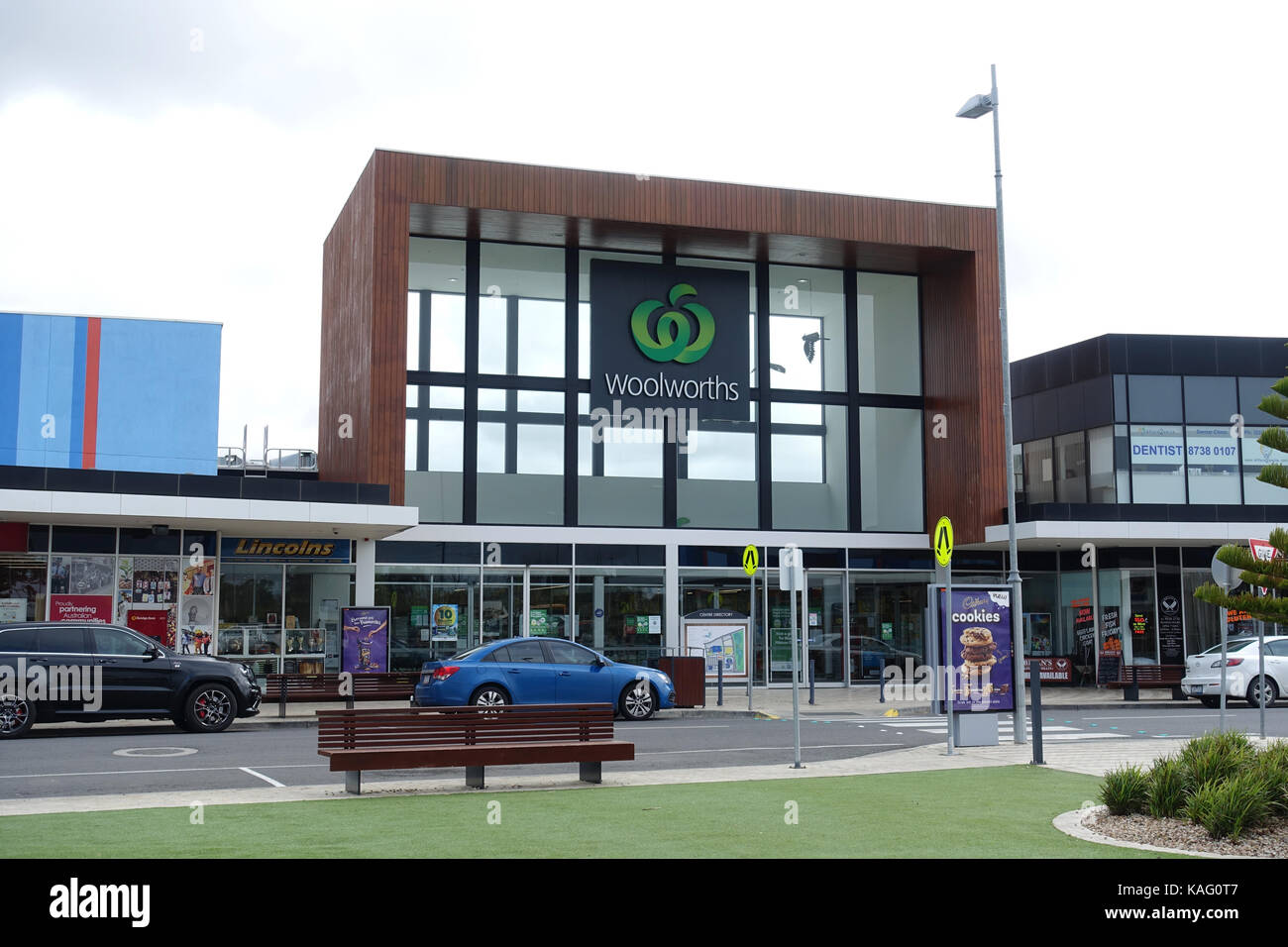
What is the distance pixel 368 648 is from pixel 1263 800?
19225mm

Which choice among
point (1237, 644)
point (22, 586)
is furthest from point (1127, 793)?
point (22, 586)

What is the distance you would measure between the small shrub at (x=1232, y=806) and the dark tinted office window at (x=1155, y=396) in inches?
1017

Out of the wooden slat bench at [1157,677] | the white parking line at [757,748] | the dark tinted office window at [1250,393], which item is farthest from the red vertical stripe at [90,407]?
the dark tinted office window at [1250,393]

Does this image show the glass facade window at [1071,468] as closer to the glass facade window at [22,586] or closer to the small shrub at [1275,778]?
the glass facade window at [22,586]

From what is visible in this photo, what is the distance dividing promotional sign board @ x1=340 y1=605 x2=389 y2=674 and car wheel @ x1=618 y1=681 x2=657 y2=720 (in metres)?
6.04

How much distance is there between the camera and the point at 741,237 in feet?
104

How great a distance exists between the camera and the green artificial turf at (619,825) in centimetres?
886

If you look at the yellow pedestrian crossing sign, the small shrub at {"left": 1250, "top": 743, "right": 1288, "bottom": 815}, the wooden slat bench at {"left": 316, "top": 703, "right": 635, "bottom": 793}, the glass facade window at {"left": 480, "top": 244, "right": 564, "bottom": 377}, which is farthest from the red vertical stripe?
the small shrub at {"left": 1250, "top": 743, "right": 1288, "bottom": 815}

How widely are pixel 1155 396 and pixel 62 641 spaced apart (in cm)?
2668

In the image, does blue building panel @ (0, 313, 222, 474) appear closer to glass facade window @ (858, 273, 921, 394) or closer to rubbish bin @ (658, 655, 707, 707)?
rubbish bin @ (658, 655, 707, 707)

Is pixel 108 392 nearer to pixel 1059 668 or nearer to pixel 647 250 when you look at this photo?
pixel 647 250

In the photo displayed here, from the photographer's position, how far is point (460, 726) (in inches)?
504

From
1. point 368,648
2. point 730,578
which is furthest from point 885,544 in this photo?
point 368,648

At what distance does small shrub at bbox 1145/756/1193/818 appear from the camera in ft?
32.6
